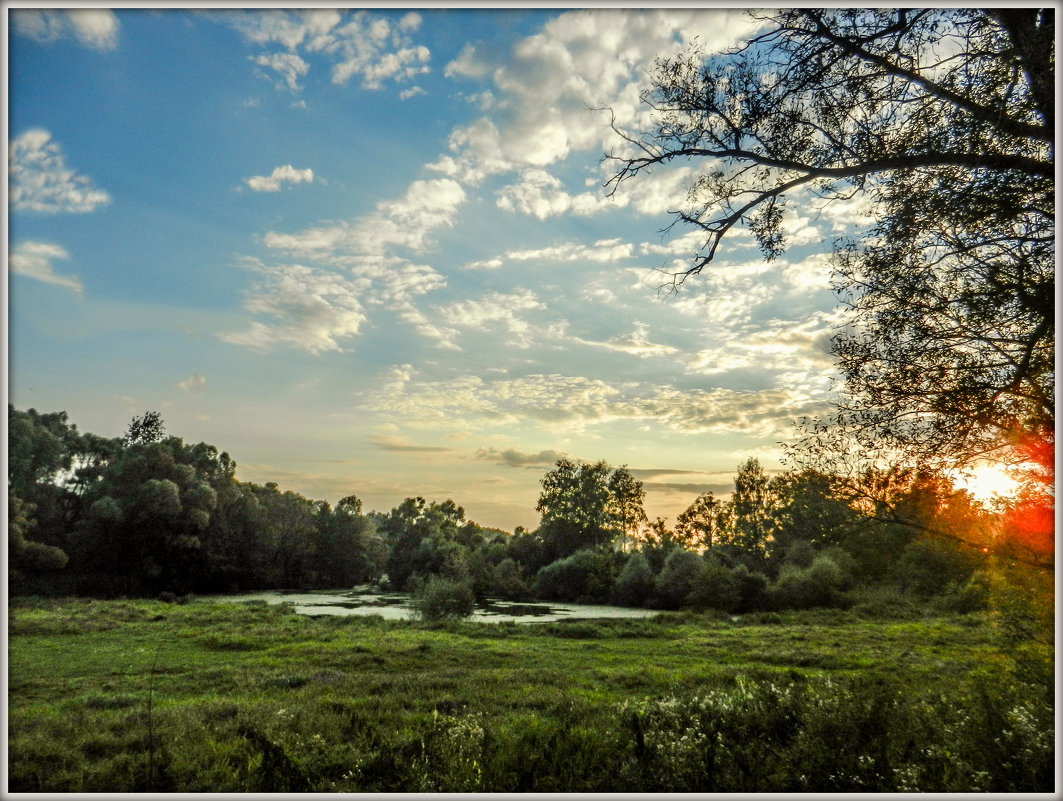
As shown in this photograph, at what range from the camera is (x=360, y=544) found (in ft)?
208

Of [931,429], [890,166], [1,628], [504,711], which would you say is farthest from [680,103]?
[504,711]

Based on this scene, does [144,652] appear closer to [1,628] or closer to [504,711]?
[504,711]

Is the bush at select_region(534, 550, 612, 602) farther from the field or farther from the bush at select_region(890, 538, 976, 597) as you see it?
the field

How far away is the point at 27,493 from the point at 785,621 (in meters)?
50.6

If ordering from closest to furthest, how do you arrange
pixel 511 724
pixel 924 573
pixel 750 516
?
pixel 511 724, pixel 924 573, pixel 750 516

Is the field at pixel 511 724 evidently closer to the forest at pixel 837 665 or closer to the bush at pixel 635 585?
the forest at pixel 837 665

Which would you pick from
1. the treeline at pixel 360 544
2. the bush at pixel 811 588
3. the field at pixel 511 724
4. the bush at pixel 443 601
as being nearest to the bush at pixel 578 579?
the treeline at pixel 360 544

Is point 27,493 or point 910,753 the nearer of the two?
point 910,753

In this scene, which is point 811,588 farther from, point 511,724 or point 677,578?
point 511,724

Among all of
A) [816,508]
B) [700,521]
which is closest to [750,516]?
[700,521]

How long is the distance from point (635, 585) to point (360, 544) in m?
33.7

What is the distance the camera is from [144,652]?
18.5 m

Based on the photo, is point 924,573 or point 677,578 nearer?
point 924,573

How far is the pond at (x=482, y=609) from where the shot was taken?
115 feet
